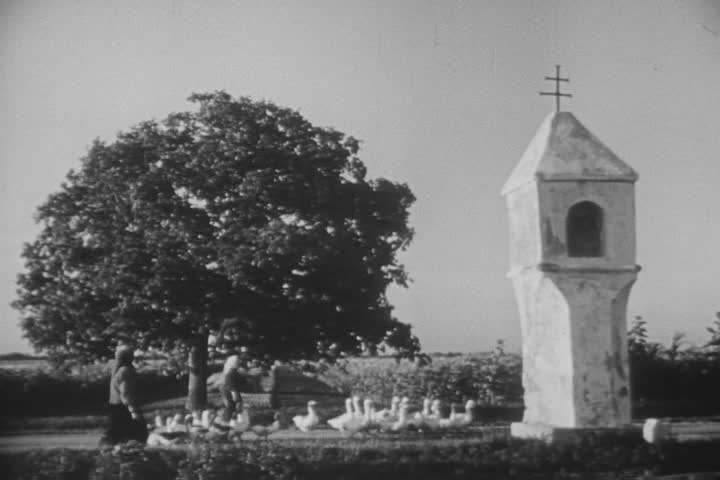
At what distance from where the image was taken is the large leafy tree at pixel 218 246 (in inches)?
882

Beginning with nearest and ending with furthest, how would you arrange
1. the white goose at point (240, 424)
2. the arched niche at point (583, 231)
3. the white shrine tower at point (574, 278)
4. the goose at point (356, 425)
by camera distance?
the white shrine tower at point (574, 278) → the white goose at point (240, 424) → the arched niche at point (583, 231) → the goose at point (356, 425)

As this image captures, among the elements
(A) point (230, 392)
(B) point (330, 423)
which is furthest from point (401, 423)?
(A) point (230, 392)

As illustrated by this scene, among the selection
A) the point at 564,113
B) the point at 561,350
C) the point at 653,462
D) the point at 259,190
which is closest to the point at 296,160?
Answer: the point at 259,190

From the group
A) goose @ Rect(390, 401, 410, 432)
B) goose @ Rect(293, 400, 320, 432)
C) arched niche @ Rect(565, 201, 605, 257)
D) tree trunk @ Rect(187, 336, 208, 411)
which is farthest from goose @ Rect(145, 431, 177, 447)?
tree trunk @ Rect(187, 336, 208, 411)

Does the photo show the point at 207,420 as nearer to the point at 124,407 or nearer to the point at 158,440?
the point at 158,440

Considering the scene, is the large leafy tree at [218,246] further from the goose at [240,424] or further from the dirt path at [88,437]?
the goose at [240,424]

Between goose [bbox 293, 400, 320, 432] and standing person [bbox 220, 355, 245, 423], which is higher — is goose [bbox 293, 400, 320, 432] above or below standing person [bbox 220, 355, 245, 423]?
below

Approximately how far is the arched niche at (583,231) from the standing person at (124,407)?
786 cm

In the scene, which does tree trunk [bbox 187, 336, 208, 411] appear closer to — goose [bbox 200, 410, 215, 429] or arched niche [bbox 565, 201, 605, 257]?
goose [bbox 200, 410, 215, 429]

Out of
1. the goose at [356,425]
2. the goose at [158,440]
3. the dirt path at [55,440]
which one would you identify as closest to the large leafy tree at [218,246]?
the dirt path at [55,440]

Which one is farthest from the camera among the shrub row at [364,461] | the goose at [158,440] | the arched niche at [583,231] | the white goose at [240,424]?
the arched niche at [583,231]

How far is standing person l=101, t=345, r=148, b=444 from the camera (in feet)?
45.6

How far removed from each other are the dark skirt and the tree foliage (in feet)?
25.9

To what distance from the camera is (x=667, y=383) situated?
92.7ft
